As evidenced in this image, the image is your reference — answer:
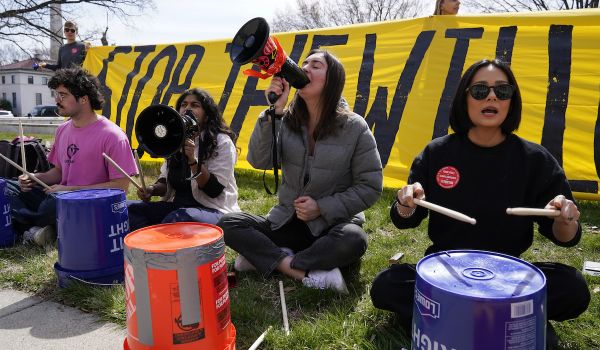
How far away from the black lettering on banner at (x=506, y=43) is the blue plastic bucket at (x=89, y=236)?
4.06 meters

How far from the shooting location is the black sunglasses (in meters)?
2.10

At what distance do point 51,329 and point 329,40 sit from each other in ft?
15.2

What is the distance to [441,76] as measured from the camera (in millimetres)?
5133

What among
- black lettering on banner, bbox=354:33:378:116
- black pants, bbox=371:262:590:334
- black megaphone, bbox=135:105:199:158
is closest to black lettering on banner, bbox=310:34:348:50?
black lettering on banner, bbox=354:33:378:116

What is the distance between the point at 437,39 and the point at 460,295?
4.48 metres

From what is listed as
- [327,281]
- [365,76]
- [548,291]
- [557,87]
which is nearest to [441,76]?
[365,76]

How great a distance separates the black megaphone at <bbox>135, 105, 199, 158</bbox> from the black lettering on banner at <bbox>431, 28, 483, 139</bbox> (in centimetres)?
319

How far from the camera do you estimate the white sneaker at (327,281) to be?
262cm

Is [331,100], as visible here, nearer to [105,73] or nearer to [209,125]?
[209,125]

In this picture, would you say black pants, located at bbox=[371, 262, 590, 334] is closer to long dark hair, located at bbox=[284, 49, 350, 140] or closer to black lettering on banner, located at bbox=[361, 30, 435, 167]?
long dark hair, located at bbox=[284, 49, 350, 140]

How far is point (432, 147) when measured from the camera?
90.8 inches

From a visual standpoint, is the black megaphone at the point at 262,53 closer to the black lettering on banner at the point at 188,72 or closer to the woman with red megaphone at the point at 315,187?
the woman with red megaphone at the point at 315,187

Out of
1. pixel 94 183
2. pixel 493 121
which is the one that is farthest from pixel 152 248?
pixel 94 183

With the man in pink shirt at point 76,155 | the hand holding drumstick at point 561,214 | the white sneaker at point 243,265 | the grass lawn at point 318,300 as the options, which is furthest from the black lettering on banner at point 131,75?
the hand holding drumstick at point 561,214
